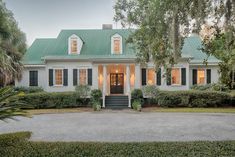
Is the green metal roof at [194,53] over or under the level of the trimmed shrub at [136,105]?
over

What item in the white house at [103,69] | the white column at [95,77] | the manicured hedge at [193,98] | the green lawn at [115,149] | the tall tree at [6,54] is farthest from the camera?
the white column at [95,77]

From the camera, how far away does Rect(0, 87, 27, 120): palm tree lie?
487 centimetres

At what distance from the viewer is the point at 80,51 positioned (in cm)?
2152

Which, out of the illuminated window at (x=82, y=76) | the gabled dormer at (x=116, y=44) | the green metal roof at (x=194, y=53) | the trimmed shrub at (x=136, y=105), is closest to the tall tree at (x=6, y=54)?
the illuminated window at (x=82, y=76)

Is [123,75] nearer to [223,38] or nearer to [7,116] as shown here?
[223,38]

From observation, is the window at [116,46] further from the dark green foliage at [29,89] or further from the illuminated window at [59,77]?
the dark green foliage at [29,89]

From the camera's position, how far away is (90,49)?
21.9 metres

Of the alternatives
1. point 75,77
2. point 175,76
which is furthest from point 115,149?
point 175,76

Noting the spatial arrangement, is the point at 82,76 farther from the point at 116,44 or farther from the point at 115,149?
the point at 115,149

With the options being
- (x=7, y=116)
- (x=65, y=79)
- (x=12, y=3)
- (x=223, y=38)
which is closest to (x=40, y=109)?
(x=65, y=79)

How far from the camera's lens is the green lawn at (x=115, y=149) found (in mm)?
5039

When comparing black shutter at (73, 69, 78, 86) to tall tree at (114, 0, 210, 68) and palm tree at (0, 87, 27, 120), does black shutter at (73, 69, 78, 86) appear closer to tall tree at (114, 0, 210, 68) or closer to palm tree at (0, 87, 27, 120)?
tall tree at (114, 0, 210, 68)

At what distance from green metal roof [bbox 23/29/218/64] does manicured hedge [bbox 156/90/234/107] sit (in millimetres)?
3374

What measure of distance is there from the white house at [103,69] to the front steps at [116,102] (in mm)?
386
